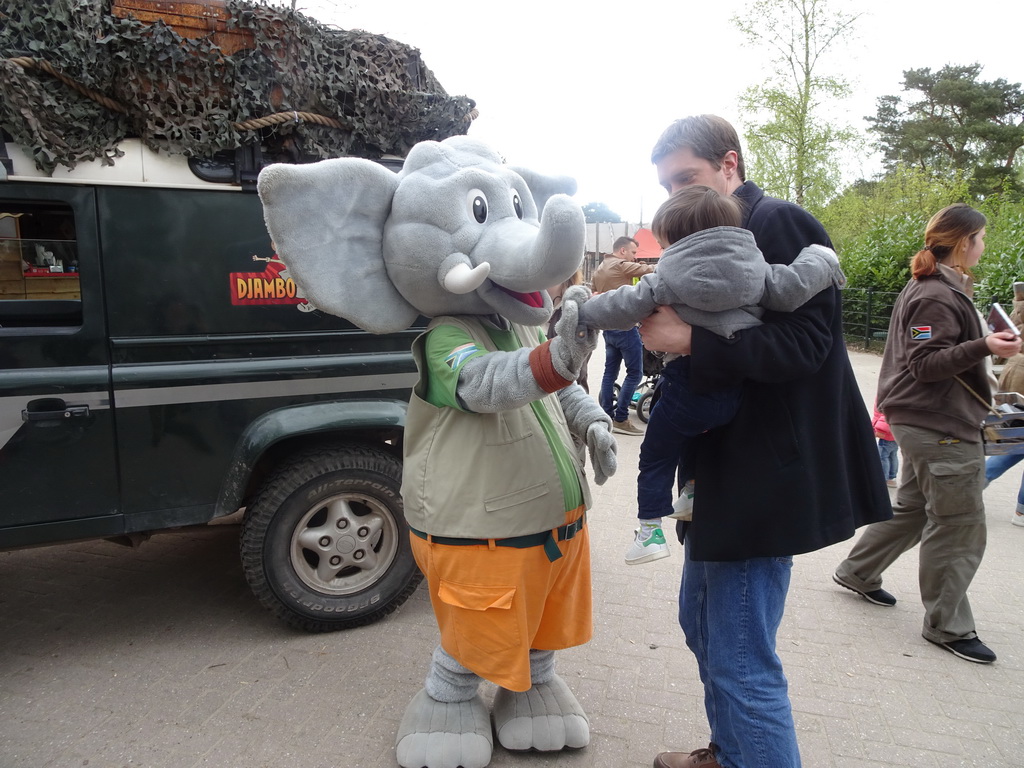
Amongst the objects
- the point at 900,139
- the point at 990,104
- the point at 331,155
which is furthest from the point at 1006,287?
the point at 900,139

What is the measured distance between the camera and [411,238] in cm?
230

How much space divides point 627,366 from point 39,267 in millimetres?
5836

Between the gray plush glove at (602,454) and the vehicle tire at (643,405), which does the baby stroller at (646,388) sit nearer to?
the vehicle tire at (643,405)

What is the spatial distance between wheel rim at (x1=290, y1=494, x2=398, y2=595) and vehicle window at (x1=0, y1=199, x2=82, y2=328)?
4.39 feet

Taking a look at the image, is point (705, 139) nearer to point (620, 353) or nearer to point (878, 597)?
point (878, 597)

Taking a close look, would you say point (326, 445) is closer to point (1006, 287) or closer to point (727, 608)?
point (727, 608)

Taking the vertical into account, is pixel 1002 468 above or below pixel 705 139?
below

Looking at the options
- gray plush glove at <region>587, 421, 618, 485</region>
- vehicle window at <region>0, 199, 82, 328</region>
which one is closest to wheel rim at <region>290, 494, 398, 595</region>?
vehicle window at <region>0, 199, 82, 328</region>

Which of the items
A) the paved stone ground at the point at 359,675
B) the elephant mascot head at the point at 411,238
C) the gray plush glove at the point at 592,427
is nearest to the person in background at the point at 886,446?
the paved stone ground at the point at 359,675

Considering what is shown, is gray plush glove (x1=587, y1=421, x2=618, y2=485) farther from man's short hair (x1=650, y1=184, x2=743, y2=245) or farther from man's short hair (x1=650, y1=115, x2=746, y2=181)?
man's short hair (x1=650, y1=115, x2=746, y2=181)

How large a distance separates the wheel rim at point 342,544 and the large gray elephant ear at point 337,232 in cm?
140

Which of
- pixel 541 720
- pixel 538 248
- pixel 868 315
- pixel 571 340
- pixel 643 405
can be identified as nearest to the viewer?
pixel 571 340

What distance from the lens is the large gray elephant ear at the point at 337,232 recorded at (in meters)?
2.21

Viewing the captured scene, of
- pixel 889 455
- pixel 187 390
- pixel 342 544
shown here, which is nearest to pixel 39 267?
pixel 187 390
